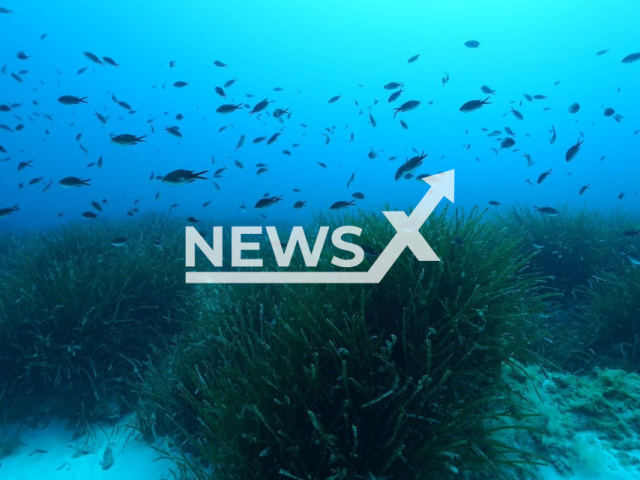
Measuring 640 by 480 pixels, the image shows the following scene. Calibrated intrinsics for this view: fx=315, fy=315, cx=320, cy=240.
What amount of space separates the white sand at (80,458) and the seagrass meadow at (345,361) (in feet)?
0.49

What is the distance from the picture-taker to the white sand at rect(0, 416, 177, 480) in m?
3.57

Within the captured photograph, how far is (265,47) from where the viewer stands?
114875 millimetres

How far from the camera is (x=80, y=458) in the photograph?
384 cm

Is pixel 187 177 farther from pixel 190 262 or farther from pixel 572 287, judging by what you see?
pixel 572 287

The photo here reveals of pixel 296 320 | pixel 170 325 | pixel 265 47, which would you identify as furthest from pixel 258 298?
pixel 265 47

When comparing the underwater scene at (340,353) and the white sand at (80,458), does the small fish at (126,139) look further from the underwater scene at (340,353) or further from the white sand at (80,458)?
the white sand at (80,458)

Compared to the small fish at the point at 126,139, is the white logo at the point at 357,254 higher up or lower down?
lower down

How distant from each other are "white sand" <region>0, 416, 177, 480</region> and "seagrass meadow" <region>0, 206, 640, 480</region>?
150 millimetres

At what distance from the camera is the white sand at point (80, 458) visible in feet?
11.7

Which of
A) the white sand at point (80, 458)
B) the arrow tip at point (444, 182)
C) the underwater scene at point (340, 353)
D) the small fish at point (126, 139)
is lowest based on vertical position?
the white sand at point (80, 458)

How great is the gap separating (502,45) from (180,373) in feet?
470

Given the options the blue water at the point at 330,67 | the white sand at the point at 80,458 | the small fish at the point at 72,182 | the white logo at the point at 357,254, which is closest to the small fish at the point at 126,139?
the small fish at the point at 72,182

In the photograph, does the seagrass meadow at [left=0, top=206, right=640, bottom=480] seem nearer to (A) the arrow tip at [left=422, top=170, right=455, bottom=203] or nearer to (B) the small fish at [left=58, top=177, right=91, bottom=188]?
(A) the arrow tip at [left=422, top=170, right=455, bottom=203]

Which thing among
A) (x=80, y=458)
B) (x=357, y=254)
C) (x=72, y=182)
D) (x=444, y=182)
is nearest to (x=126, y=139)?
(x=72, y=182)
